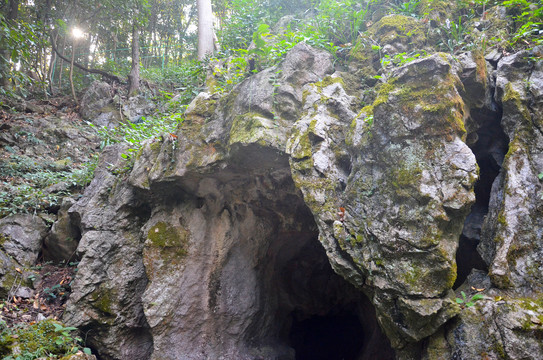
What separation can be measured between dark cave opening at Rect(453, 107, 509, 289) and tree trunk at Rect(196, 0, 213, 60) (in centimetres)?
750

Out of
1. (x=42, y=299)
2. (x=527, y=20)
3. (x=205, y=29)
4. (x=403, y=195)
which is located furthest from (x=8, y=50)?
(x=527, y=20)

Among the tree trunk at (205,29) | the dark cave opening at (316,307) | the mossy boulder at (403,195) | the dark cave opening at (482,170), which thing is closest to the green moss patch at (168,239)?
the dark cave opening at (316,307)

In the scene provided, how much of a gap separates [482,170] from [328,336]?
5.31 m

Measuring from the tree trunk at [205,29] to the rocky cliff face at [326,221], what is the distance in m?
4.31

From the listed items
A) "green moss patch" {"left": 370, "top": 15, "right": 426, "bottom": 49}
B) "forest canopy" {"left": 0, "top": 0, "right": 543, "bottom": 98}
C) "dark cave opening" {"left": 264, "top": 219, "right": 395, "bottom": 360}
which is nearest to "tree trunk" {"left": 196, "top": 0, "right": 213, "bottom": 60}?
"forest canopy" {"left": 0, "top": 0, "right": 543, "bottom": 98}

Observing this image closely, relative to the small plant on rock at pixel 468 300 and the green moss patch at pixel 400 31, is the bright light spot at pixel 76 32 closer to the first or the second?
the green moss patch at pixel 400 31

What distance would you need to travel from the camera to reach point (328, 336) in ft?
24.8

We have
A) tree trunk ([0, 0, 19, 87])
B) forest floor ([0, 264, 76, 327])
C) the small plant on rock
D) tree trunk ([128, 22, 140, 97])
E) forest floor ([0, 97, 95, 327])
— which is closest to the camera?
the small plant on rock

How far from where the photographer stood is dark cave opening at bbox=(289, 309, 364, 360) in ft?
23.2

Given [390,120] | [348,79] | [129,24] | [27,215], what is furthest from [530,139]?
[129,24]

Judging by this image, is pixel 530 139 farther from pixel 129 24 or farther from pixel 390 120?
pixel 129 24

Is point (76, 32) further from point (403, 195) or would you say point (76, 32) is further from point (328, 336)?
point (403, 195)

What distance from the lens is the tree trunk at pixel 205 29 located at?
925 centimetres

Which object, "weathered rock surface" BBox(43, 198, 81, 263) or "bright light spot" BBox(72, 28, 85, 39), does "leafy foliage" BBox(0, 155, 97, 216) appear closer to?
"weathered rock surface" BBox(43, 198, 81, 263)
